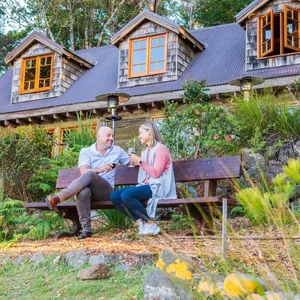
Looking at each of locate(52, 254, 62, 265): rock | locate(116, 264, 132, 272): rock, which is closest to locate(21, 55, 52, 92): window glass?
locate(52, 254, 62, 265): rock

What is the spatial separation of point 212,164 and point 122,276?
1.96 m

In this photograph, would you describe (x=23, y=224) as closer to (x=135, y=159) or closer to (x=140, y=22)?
(x=135, y=159)

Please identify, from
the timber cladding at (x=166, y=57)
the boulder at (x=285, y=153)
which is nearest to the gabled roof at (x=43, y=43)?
the timber cladding at (x=166, y=57)

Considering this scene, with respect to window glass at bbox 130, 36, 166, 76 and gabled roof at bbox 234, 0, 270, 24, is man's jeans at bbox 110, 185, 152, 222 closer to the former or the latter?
gabled roof at bbox 234, 0, 270, 24

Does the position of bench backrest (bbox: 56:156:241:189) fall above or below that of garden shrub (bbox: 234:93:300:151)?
below

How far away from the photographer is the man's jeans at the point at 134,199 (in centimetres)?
578

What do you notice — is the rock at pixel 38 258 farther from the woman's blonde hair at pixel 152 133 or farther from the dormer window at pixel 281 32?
the dormer window at pixel 281 32

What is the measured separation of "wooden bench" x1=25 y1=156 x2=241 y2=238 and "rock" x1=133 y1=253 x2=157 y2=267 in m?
0.78

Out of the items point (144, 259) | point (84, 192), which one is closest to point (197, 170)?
point (84, 192)

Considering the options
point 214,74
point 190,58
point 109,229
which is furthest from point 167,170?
point 190,58

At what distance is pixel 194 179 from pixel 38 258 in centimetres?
188

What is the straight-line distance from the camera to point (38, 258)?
17.3 ft

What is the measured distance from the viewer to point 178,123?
898 cm

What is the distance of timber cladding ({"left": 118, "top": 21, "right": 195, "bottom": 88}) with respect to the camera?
1459 centimetres
